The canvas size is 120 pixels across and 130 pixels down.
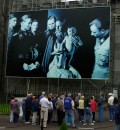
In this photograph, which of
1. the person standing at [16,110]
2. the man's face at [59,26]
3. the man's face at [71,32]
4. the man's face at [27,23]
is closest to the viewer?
the person standing at [16,110]

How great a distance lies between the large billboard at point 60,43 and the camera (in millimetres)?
34719

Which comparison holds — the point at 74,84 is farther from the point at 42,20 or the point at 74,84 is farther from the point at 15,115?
the point at 15,115

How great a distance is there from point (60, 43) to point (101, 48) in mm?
4240

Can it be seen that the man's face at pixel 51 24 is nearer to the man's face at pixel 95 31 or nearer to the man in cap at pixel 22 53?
the man in cap at pixel 22 53

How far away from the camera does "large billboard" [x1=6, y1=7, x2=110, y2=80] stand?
34.7 m

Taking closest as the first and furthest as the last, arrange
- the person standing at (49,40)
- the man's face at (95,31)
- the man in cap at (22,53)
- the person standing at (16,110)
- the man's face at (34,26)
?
the person standing at (16,110), the man's face at (95,31), the person standing at (49,40), the man in cap at (22,53), the man's face at (34,26)

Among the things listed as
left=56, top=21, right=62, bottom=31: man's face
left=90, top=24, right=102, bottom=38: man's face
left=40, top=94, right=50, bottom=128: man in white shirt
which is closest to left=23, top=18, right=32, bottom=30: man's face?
left=56, top=21, right=62, bottom=31: man's face

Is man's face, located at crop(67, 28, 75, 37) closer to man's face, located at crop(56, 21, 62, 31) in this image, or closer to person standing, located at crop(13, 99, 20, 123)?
man's face, located at crop(56, 21, 62, 31)

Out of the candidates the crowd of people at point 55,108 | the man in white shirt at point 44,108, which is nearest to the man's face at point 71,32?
the crowd of people at point 55,108

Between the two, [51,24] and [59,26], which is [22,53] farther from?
[59,26]

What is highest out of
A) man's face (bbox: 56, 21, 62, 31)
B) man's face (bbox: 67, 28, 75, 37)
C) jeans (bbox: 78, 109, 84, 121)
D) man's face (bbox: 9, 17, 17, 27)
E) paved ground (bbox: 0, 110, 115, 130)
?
man's face (bbox: 9, 17, 17, 27)

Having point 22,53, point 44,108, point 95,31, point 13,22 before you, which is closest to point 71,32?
point 95,31

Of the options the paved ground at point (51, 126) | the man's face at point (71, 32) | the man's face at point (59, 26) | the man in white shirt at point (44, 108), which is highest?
the man's face at point (59, 26)

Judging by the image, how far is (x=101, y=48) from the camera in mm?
34438
